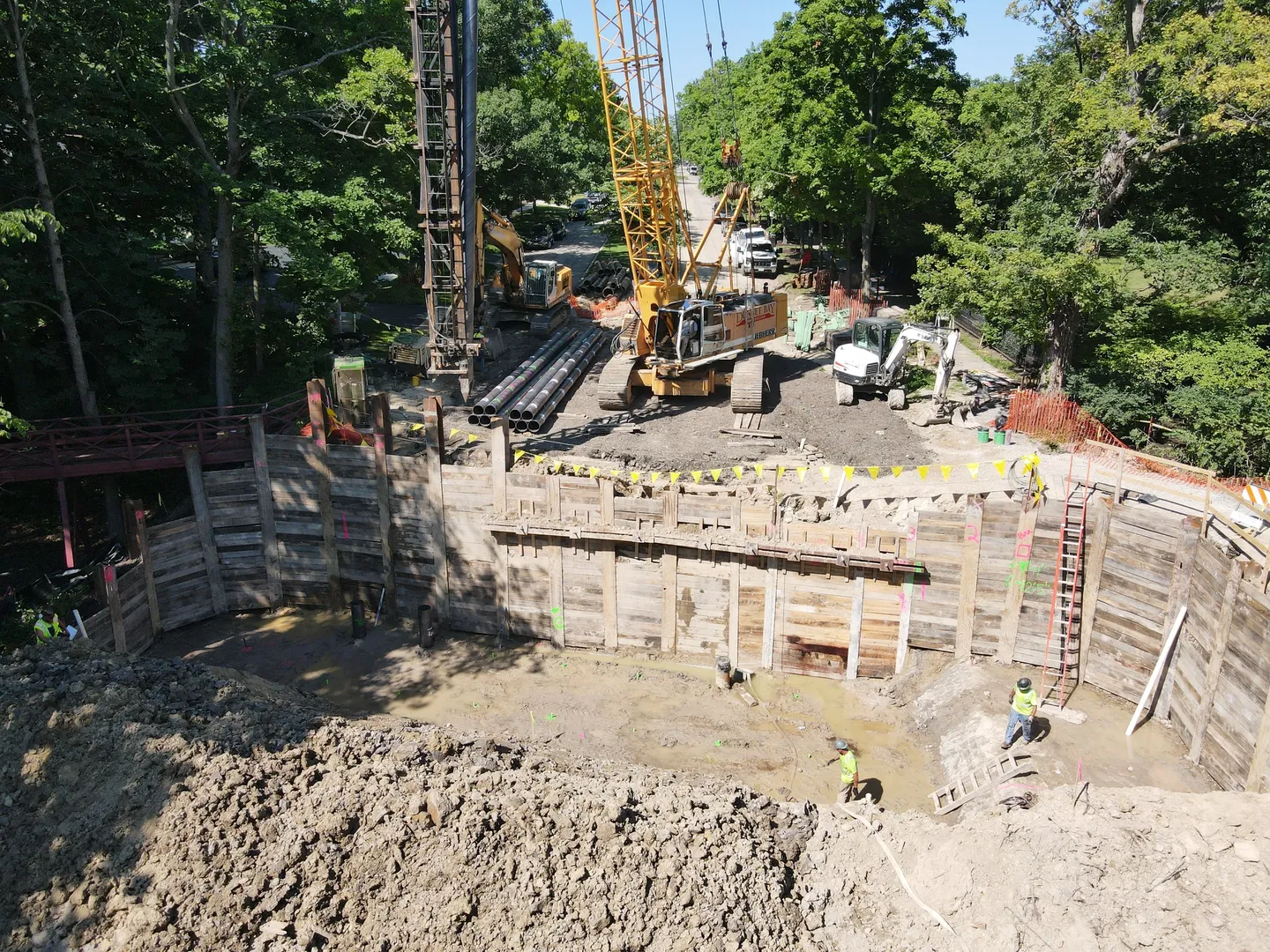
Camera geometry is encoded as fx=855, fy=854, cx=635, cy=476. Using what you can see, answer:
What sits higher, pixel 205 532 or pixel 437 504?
pixel 437 504

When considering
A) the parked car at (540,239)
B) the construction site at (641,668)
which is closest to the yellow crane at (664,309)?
the construction site at (641,668)

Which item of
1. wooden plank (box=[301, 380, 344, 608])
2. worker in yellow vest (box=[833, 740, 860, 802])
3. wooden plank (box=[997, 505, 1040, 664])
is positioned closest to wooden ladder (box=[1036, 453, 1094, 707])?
wooden plank (box=[997, 505, 1040, 664])

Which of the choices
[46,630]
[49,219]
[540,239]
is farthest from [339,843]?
[540,239]

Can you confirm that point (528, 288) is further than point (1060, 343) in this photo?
Yes

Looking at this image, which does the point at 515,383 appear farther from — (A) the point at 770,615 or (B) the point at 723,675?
(B) the point at 723,675

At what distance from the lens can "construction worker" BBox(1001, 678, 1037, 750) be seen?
12.9 metres

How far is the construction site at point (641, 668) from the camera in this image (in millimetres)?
9766

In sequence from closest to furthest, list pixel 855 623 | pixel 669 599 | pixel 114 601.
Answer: pixel 114 601 → pixel 855 623 → pixel 669 599

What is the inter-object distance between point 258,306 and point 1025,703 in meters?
20.9

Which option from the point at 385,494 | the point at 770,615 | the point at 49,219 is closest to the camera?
the point at 49,219

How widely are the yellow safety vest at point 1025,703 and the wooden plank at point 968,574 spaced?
8.62 feet

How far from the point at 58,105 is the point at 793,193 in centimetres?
2615

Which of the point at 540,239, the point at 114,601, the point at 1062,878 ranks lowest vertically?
the point at 1062,878

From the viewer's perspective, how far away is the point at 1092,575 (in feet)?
48.0
